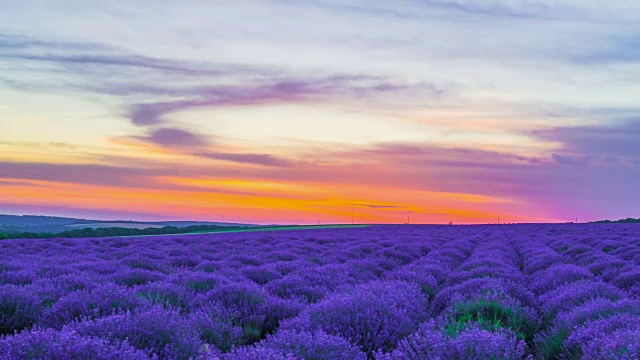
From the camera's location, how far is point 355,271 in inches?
456

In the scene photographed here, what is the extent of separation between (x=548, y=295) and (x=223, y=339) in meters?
5.01

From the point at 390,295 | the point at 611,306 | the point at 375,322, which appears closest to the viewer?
the point at 375,322

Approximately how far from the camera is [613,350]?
443 centimetres

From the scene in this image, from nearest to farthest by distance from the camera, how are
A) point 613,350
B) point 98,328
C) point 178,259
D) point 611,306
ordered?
point 613,350 < point 98,328 < point 611,306 < point 178,259

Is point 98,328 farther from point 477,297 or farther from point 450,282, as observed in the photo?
point 450,282

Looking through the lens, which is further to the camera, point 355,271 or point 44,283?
point 355,271

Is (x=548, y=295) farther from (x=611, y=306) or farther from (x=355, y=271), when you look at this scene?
(x=355, y=271)

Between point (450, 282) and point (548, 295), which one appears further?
point (450, 282)

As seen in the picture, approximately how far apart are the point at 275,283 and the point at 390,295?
269 cm

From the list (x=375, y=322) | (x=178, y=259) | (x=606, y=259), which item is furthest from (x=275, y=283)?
(x=606, y=259)

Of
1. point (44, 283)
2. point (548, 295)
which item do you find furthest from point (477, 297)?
point (44, 283)

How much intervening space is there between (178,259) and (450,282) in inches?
277

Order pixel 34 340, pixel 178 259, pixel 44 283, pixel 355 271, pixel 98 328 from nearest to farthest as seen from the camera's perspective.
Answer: pixel 34 340 < pixel 98 328 < pixel 44 283 < pixel 355 271 < pixel 178 259

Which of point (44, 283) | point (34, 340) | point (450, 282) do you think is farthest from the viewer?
point (450, 282)
